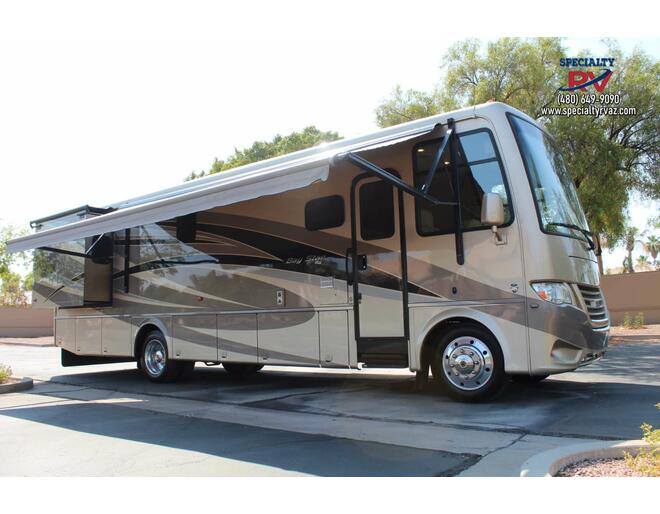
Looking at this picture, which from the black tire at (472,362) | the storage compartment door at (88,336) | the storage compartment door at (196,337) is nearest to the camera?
the black tire at (472,362)

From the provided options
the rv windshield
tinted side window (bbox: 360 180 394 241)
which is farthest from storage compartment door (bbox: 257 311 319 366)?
the rv windshield

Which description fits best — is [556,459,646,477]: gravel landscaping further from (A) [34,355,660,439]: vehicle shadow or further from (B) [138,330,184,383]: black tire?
(B) [138,330,184,383]: black tire

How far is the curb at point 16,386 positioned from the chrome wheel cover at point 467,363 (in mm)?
7387

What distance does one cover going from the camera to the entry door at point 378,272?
24.0ft

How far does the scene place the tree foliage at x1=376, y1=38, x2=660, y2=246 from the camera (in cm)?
1599

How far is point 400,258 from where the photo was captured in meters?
7.34

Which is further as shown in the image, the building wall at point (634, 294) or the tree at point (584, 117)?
the building wall at point (634, 294)

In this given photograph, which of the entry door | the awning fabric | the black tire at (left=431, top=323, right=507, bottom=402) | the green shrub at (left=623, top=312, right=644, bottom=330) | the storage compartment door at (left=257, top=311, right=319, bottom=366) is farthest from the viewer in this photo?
the green shrub at (left=623, top=312, right=644, bottom=330)

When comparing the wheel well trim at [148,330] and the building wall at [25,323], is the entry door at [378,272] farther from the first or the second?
the building wall at [25,323]

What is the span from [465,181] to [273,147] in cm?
3563

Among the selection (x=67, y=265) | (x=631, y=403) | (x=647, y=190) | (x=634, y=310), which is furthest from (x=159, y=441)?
(x=634, y=310)

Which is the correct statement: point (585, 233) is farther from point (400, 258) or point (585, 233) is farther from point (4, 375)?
point (4, 375)

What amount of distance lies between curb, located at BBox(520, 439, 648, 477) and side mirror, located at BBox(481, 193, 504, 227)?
2.63 metres

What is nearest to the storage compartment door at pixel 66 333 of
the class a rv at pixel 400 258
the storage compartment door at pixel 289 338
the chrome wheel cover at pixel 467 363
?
the class a rv at pixel 400 258
